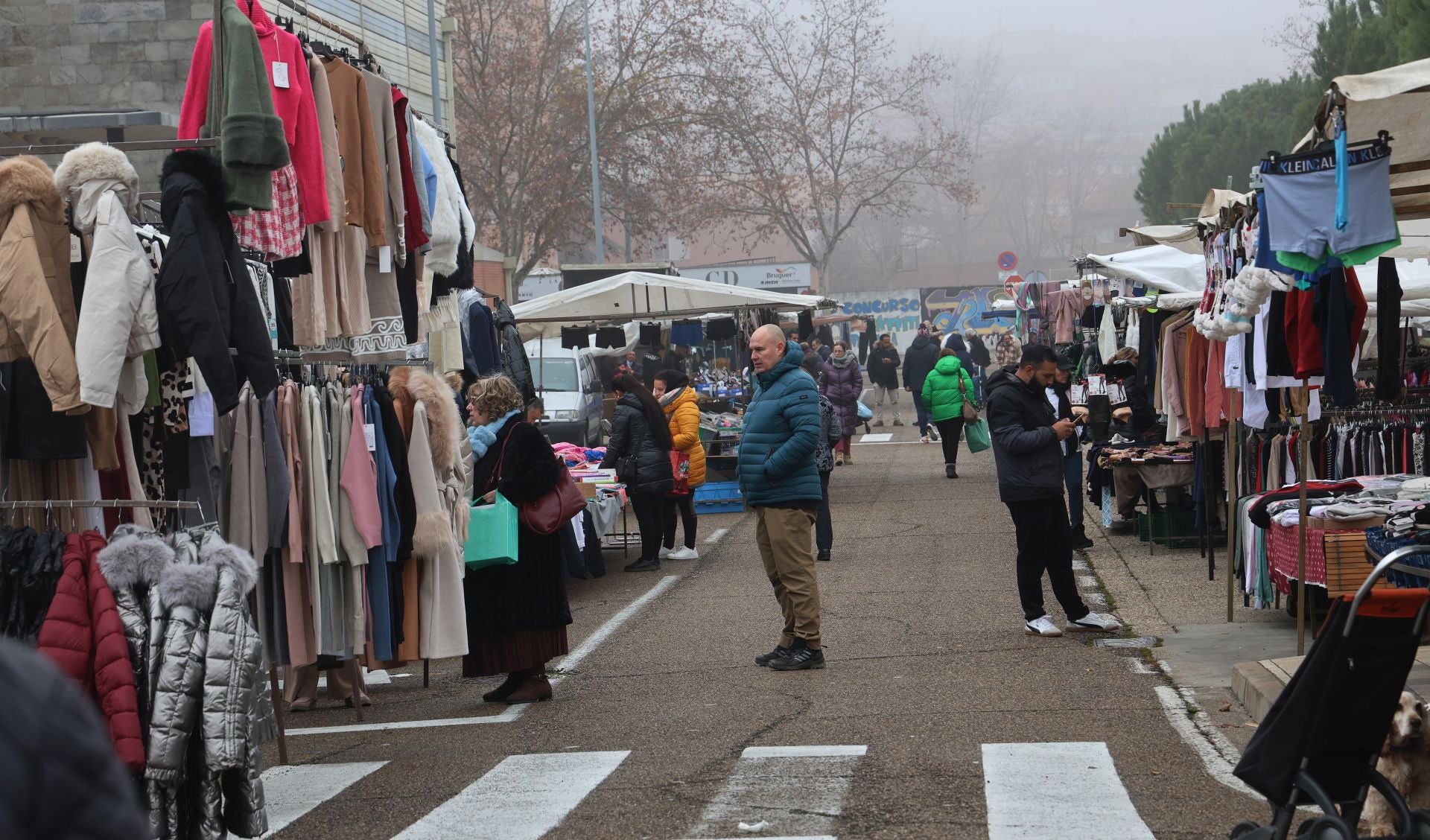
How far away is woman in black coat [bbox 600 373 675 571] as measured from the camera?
14930 mm

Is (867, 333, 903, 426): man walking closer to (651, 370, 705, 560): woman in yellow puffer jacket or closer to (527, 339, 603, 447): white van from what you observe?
(527, 339, 603, 447): white van

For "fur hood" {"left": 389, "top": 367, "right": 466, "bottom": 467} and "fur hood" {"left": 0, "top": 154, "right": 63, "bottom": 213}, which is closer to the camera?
"fur hood" {"left": 0, "top": 154, "right": 63, "bottom": 213}

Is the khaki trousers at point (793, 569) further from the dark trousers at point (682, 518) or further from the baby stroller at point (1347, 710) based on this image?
the dark trousers at point (682, 518)

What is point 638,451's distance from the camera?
15.0 metres

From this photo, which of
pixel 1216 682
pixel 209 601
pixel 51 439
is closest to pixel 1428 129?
pixel 1216 682

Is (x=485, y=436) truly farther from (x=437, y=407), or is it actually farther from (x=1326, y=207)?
(x=1326, y=207)

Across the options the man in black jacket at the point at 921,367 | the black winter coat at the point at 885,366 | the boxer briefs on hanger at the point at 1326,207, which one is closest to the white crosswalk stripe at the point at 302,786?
the boxer briefs on hanger at the point at 1326,207

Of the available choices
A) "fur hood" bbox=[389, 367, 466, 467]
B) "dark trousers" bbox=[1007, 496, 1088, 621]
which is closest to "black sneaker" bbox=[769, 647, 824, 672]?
"dark trousers" bbox=[1007, 496, 1088, 621]

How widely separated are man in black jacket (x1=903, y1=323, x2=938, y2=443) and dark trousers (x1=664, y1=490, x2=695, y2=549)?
44.5ft

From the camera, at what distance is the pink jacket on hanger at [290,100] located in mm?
7191

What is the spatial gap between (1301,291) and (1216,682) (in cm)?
219

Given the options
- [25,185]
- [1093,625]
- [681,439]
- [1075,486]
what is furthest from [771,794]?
[681,439]

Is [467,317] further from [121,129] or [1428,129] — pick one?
[1428,129]

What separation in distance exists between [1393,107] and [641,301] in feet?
47.1
